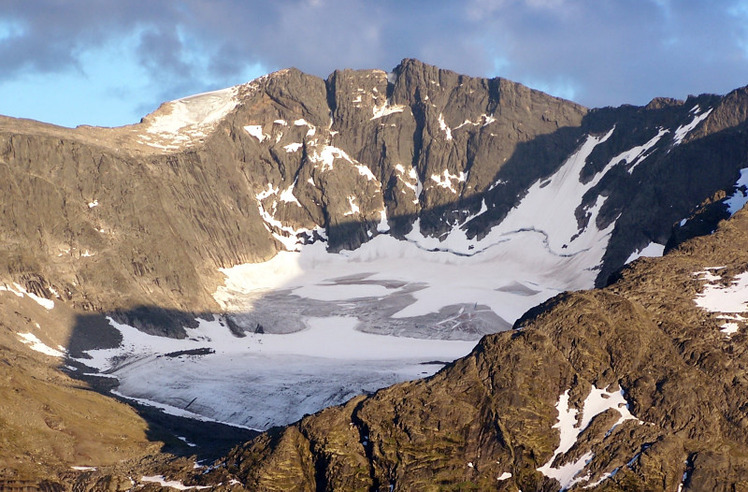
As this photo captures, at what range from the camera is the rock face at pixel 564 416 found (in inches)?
2932

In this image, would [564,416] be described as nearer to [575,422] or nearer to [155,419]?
[575,422]

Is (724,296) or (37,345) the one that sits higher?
(724,296)

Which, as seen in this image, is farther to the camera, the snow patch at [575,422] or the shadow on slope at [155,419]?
the shadow on slope at [155,419]

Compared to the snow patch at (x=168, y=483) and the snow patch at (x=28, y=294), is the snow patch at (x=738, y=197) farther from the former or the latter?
the snow patch at (x=28, y=294)

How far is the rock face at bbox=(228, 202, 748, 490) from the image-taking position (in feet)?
244

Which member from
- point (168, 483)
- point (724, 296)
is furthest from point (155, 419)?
point (724, 296)

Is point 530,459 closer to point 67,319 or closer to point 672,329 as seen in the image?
point 672,329

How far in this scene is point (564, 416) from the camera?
79.3 meters

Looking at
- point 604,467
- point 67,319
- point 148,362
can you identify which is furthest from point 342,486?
point 67,319

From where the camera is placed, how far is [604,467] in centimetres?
7319

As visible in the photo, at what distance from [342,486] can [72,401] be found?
51611mm

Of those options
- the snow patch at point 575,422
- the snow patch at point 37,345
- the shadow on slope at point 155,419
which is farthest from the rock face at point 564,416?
the snow patch at point 37,345

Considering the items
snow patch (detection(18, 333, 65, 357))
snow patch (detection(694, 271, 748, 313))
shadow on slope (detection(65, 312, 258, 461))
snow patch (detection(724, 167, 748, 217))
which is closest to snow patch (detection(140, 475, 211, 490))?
shadow on slope (detection(65, 312, 258, 461))

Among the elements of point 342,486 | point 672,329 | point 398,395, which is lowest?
point 342,486
